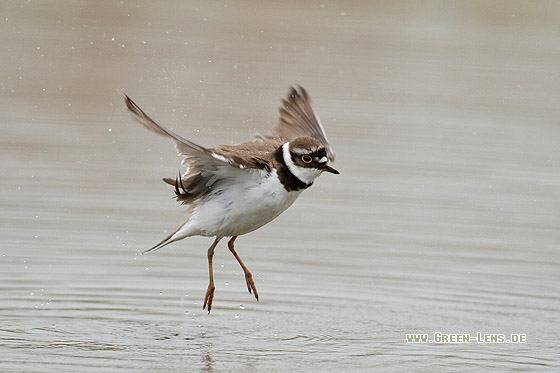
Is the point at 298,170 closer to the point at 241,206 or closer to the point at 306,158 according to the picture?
the point at 306,158

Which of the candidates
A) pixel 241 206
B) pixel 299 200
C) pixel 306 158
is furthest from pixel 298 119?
pixel 299 200

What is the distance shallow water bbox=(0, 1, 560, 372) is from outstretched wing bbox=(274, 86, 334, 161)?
114 centimetres

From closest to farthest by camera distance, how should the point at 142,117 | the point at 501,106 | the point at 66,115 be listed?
the point at 142,117 < the point at 66,115 < the point at 501,106

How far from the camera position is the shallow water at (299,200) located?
9672 mm

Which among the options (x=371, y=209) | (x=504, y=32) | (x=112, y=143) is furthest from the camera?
(x=504, y=32)

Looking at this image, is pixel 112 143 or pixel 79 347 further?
pixel 112 143

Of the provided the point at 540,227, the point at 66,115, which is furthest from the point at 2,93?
the point at 540,227

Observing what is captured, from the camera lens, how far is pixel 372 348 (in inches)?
372

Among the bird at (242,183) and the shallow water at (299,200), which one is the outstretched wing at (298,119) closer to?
the bird at (242,183)

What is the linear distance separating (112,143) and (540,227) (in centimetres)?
529

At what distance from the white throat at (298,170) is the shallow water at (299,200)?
105cm

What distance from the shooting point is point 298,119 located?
11172 millimetres

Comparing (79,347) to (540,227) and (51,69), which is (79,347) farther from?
(51,69)

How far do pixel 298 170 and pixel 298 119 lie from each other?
157 cm
